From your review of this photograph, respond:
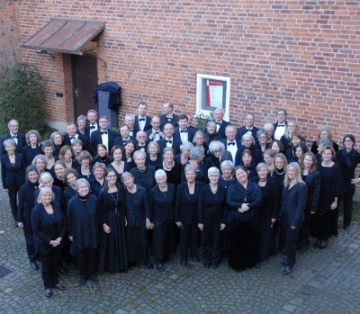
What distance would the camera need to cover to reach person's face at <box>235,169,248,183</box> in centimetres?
659

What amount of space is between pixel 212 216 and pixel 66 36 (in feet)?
24.3

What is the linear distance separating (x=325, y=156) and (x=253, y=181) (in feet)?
4.19

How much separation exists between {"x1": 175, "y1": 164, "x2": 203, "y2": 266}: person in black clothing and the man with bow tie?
8.03 feet

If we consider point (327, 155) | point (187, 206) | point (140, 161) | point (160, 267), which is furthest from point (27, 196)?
point (327, 155)

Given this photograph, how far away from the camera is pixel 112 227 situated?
6.75 m

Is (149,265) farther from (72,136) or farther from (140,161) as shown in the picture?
(72,136)

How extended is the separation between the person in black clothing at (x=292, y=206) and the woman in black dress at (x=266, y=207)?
13 centimetres

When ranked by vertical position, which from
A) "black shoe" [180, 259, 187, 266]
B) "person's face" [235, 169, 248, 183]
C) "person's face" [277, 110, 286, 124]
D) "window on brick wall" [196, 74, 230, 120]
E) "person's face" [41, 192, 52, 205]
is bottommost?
"black shoe" [180, 259, 187, 266]

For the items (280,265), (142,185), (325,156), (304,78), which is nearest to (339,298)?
(280,265)

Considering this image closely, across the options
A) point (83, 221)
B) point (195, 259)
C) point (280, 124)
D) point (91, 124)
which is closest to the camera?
point (83, 221)

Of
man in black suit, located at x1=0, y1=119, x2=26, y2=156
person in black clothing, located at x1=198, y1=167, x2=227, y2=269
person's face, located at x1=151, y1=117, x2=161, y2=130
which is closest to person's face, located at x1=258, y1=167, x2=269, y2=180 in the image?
person in black clothing, located at x1=198, y1=167, x2=227, y2=269

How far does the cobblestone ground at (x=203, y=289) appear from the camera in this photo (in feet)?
20.0

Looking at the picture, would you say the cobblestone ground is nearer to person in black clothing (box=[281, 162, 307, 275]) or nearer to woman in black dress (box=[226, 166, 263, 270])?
woman in black dress (box=[226, 166, 263, 270])

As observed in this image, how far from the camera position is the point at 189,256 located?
7.44 m
